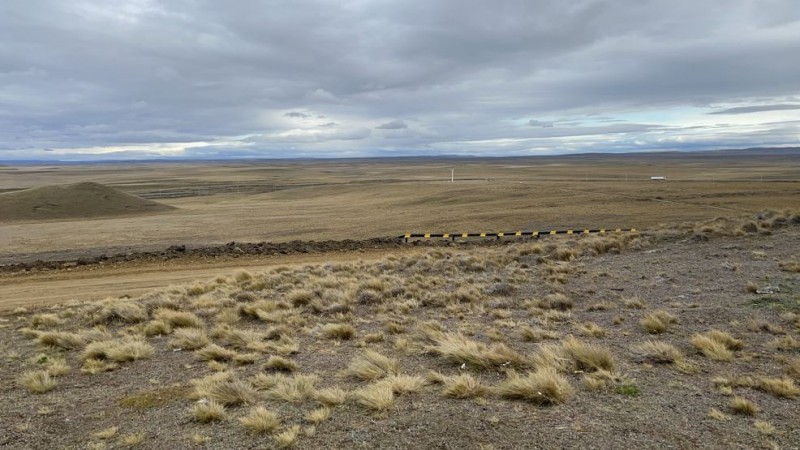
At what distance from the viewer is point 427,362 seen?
752cm

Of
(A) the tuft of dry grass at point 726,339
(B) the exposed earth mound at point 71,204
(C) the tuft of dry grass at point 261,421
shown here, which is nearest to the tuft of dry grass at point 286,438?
(C) the tuft of dry grass at point 261,421

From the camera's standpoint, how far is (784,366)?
6.59 metres

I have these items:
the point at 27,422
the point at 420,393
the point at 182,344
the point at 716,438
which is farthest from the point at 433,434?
the point at 182,344

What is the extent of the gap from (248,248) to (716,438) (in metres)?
19.9

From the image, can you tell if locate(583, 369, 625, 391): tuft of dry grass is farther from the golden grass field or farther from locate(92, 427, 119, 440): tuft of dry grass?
locate(92, 427, 119, 440): tuft of dry grass

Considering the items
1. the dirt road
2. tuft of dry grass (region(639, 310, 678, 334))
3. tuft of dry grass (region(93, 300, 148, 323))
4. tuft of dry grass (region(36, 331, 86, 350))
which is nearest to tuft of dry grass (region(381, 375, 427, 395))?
tuft of dry grass (region(639, 310, 678, 334))

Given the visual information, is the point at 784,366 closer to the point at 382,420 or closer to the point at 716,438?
the point at 716,438

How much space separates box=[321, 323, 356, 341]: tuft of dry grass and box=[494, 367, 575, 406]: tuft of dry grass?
11.7 ft

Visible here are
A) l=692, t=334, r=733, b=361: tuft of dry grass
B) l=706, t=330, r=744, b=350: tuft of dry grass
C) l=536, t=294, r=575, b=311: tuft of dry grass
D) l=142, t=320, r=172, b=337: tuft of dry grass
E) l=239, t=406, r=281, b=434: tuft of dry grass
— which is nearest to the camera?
l=239, t=406, r=281, b=434: tuft of dry grass

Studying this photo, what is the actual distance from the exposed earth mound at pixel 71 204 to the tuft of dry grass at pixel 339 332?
124 feet

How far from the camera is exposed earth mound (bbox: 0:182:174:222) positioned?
130 feet

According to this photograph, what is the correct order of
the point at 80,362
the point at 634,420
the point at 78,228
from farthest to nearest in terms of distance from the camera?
the point at 78,228, the point at 80,362, the point at 634,420

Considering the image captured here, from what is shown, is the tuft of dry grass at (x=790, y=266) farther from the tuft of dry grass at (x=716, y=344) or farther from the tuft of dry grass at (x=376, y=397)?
the tuft of dry grass at (x=376, y=397)

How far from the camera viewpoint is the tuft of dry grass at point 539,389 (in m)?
5.75
